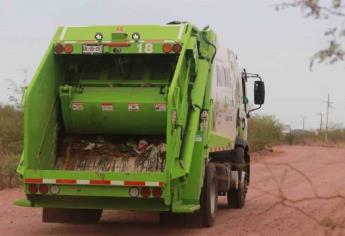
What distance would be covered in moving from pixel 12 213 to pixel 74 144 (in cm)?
282

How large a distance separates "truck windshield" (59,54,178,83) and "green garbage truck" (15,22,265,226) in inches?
0.6

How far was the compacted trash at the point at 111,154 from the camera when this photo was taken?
31.9 feet

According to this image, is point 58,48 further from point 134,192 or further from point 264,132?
point 264,132

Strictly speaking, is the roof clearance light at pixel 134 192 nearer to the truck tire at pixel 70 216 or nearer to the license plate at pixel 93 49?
the truck tire at pixel 70 216

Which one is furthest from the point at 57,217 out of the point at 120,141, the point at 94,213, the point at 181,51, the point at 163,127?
the point at 181,51

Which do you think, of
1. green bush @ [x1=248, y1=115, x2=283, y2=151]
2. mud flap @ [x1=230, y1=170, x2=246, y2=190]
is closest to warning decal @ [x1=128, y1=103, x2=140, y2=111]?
mud flap @ [x1=230, y1=170, x2=246, y2=190]

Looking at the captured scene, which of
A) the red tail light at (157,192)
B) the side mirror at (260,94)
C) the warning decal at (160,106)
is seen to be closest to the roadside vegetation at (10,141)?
the side mirror at (260,94)

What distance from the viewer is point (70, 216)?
10297mm

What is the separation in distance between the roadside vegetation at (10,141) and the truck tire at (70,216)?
6296mm

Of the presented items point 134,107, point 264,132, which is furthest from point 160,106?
point 264,132

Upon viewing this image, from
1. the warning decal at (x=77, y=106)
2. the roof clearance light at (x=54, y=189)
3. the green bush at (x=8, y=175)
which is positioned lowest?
the green bush at (x=8, y=175)

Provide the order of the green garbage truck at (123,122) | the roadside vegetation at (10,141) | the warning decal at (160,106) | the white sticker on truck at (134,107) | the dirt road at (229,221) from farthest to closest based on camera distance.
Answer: the roadside vegetation at (10,141)
the dirt road at (229,221)
the white sticker on truck at (134,107)
the warning decal at (160,106)
the green garbage truck at (123,122)

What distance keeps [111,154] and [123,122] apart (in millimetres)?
560

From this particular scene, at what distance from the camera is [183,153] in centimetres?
893
